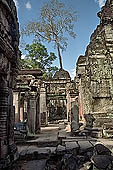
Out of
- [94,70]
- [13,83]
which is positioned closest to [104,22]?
[94,70]

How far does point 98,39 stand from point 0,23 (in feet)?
23.3

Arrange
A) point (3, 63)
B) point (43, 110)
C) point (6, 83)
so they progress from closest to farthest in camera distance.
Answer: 1. point (3, 63)
2. point (6, 83)
3. point (43, 110)

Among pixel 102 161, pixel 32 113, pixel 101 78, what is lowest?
pixel 102 161

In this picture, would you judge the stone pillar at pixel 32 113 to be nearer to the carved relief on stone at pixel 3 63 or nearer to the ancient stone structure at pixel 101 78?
the ancient stone structure at pixel 101 78

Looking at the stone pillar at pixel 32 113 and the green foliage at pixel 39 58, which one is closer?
the stone pillar at pixel 32 113

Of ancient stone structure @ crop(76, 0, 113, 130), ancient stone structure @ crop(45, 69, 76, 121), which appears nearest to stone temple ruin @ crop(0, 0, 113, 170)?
ancient stone structure @ crop(76, 0, 113, 130)

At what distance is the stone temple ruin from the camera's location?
3.34 m

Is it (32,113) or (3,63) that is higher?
(3,63)

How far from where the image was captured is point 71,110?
8.29 meters

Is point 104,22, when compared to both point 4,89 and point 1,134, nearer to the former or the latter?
point 4,89

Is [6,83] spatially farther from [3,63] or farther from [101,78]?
[101,78]

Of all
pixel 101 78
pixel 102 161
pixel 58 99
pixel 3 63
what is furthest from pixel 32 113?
pixel 58 99

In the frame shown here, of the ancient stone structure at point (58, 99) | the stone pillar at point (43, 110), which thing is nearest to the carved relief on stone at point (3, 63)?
the stone pillar at point (43, 110)

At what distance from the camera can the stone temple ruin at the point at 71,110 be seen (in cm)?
334
